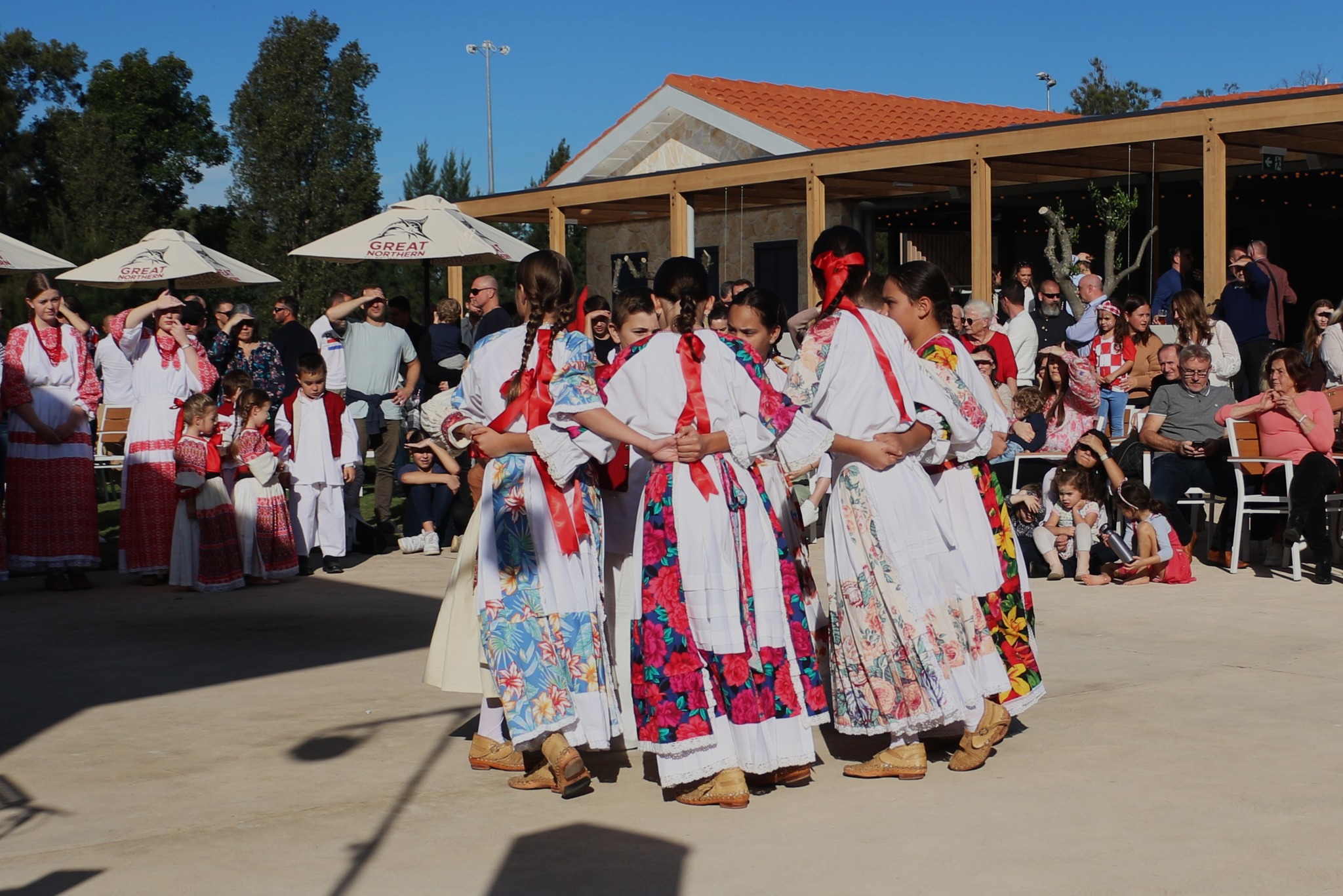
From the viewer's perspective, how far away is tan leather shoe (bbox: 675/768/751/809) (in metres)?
4.88

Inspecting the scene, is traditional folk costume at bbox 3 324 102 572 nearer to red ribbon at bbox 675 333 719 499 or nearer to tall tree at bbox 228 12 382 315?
red ribbon at bbox 675 333 719 499

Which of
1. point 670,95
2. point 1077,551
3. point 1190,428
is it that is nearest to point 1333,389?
point 1190,428

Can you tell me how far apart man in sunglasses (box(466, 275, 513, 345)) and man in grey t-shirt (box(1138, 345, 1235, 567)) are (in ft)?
15.5

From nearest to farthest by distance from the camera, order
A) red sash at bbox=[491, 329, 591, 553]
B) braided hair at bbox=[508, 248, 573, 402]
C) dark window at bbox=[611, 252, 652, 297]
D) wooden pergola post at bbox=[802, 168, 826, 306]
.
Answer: red sash at bbox=[491, 329, 591, 553] → braided hair at bbox=[508, 248, 573, 402] → wooden pergola post at bbox=[802, 168, 826, 306] → dark window at bbox=[611, 252, 652, 297]

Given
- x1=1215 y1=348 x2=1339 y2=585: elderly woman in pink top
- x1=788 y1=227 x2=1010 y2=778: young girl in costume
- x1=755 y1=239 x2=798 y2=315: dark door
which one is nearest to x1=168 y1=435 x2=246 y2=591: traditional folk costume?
x1=788 y1=227 x2=1010 y2=778: young girl in costume

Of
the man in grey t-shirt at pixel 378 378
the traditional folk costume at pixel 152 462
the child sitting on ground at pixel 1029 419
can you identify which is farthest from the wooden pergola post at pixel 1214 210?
the traditional folk costume at pixel 152 462

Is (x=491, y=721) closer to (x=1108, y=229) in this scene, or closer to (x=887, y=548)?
(x=887, y=548)

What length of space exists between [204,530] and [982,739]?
237 inches

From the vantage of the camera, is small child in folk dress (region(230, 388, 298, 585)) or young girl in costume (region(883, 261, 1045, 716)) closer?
young girl in costume (region(883, 261, 1045, 716))

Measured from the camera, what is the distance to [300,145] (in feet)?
177

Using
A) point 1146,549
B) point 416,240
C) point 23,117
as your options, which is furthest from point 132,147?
point 1146,549

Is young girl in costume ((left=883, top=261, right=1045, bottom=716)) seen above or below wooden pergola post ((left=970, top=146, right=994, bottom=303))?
below

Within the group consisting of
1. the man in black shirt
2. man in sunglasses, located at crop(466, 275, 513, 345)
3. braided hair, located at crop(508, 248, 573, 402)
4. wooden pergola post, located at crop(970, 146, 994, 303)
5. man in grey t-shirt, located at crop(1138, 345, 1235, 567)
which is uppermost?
wooden pergola post, located at crop(970, 146, 994, 303)

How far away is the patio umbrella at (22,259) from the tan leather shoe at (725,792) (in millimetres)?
7371
